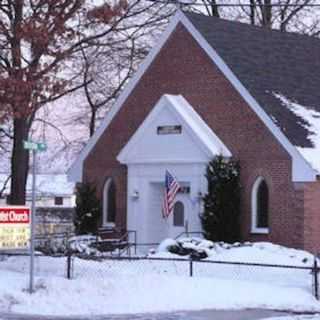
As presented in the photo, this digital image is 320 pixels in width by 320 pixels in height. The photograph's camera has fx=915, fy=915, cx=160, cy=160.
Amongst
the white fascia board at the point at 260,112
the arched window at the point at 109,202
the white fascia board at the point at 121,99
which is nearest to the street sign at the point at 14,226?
the white fascia board at the point at 260,112

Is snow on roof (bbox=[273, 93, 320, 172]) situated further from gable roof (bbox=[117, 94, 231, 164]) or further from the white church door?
the white church door

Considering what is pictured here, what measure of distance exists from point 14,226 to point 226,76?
13.1m

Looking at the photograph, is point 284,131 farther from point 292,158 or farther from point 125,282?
point 125,282

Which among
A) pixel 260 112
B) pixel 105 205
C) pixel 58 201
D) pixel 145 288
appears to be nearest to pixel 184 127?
pixel 260 112

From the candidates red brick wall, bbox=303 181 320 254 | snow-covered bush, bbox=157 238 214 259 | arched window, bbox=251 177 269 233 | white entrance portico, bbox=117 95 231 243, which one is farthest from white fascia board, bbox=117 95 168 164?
red brick wall, bbox=303 181 320 254

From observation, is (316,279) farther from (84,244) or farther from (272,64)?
(272,64)

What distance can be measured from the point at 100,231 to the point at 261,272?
35.5 ft

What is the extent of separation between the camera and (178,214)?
Answer: 3080 centimetres

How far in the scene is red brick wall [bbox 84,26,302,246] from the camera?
91.4 feet

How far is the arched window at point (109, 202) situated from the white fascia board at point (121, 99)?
1468mm

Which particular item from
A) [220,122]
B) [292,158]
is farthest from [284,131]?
[220,122]

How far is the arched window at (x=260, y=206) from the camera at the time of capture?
1123 inches

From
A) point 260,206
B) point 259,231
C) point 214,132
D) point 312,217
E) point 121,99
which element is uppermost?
point 121,99

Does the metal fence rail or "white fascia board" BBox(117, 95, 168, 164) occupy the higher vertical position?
"white fascia board" BBox(117, 95, 168, 164)
